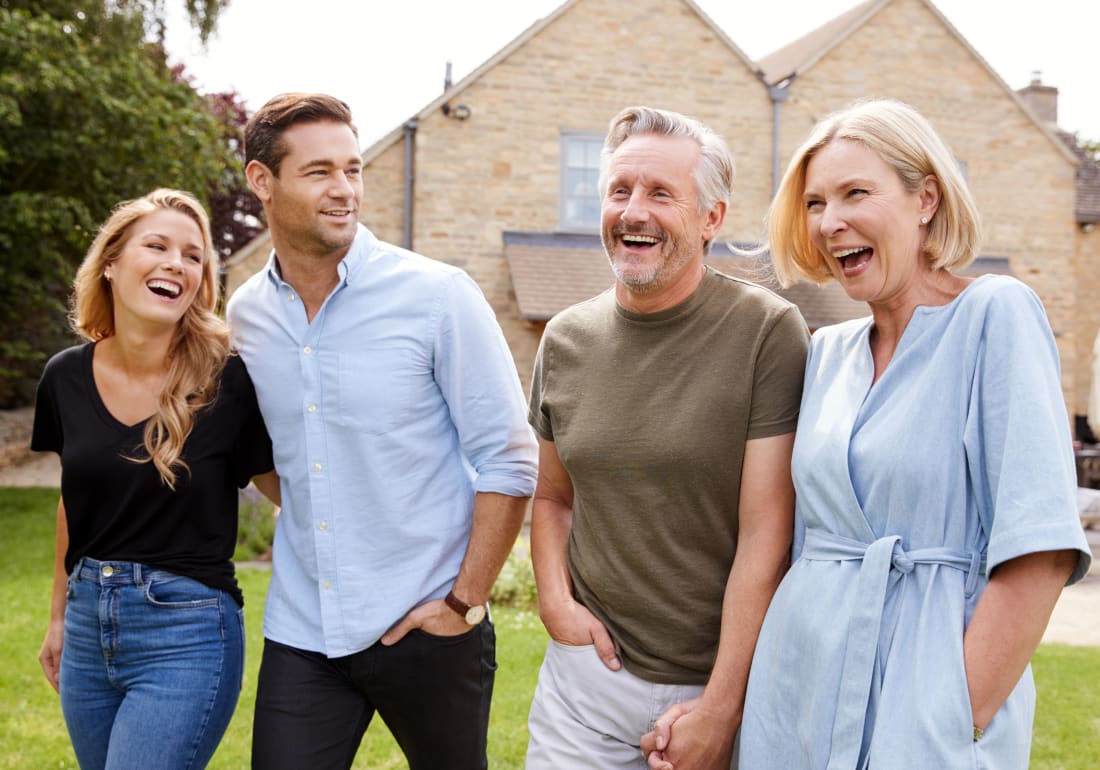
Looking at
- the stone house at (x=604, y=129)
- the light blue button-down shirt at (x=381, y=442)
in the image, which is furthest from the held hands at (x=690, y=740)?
the stone house at (x=604, y=129)

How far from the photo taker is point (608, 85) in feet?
49.4

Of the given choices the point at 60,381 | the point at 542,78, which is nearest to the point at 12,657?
the point at 60,381

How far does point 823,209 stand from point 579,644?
4.22ft

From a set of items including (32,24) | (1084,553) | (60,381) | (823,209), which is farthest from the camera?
(32,24)

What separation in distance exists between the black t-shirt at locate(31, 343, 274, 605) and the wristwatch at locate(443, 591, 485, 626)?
69 centimetres

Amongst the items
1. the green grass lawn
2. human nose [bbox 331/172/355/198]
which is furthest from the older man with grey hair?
the green grass lawn

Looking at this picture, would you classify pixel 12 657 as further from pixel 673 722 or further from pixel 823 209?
pixel 823 209

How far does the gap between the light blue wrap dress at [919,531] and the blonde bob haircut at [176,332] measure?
1795mm

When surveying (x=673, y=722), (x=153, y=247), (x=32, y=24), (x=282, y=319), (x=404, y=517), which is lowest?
(x=673, y=722)

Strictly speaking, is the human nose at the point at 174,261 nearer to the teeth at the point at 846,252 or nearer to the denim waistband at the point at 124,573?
the denim waistband at the point at 124,573

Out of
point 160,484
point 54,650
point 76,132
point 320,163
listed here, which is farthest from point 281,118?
point 76,132

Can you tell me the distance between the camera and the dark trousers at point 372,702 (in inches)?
117

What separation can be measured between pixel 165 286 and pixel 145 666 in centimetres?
115

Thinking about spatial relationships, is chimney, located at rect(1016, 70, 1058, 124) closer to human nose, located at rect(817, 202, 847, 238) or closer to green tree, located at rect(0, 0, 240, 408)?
green tree, located at rect(0, 0, 240, 408)
